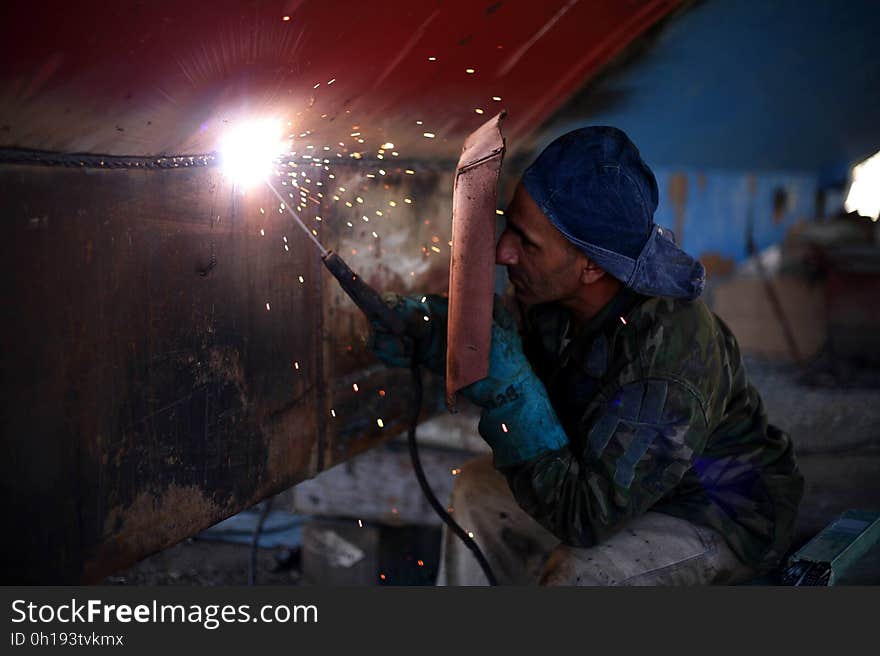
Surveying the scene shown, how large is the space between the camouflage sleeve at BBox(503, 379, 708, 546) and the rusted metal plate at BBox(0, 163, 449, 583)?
2.12 feet

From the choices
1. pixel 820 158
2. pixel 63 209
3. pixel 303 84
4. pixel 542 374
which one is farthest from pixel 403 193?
pixel 820 158

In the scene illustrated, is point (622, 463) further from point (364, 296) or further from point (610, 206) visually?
point (364, 296)

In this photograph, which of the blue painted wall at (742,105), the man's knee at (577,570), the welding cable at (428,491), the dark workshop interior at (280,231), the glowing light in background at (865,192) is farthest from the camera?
the glowing light in background at (865,192)

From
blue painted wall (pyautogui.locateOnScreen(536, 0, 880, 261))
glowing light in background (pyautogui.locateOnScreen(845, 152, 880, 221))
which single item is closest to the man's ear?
blue painted wall (pyautogui.locateOnScreen(536, 0, 880, 261))

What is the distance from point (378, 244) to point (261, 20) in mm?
1096

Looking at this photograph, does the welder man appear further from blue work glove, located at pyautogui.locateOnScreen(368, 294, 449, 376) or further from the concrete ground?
the concrete ground

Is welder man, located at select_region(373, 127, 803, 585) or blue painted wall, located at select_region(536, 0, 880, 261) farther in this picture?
blue painted wall, located at select_region(536, 0, 880, 261)

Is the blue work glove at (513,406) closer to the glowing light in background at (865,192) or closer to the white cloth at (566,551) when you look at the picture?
the white cloth at (566,551)

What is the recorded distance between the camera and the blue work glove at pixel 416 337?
215cm

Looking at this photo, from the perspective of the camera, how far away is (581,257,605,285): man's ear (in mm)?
2127

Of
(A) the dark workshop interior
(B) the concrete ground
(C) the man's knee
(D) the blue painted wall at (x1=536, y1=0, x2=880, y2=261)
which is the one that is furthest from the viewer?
(B) the concrete ground

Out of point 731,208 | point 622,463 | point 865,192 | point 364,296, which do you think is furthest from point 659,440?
point 865,192

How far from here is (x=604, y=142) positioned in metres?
2.04

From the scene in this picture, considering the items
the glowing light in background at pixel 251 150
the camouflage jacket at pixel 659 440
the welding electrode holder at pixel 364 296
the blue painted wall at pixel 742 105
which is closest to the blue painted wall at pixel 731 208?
the blue painted wall at pixel 742 105
